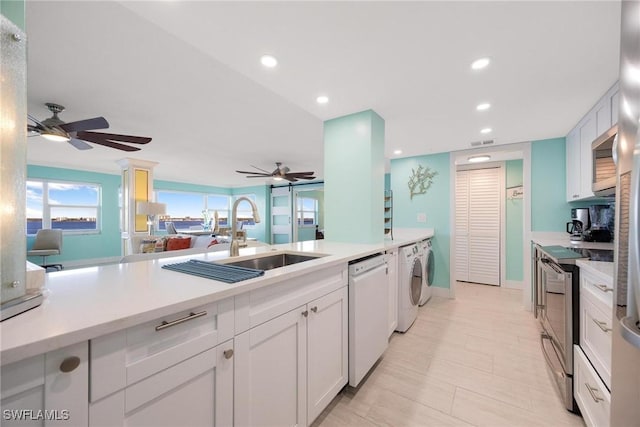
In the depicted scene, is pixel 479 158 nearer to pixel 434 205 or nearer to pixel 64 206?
pixel 434 205

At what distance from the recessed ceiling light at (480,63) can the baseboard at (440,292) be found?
3.08 m

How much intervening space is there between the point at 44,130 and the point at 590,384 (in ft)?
15.6

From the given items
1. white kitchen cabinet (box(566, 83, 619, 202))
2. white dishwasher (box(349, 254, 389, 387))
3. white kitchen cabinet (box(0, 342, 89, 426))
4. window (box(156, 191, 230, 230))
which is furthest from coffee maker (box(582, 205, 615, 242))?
window (box(156, 191, 230, 230))

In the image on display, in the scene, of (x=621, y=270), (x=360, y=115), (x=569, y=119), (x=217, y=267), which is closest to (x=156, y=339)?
(x=217, y=267)

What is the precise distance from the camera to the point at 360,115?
256 centimetres

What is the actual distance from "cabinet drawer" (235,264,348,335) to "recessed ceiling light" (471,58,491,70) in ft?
5.51

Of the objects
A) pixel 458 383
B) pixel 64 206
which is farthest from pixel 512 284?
pixel 64 206

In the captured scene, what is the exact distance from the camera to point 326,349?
58.2 inches

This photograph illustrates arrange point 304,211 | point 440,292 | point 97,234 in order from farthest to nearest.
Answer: point 304,211 → point 97,234 → point 440,292

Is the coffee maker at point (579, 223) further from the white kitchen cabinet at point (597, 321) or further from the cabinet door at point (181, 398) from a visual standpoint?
the cabinet door at point (181, 398)

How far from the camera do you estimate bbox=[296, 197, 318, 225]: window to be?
8.79 metres

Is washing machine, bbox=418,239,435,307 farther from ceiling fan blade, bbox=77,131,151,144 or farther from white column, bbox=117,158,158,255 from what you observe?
white column, bbox=117,158,158,255

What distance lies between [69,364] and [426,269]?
3575 mm

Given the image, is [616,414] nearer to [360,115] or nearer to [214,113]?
[360,115]
